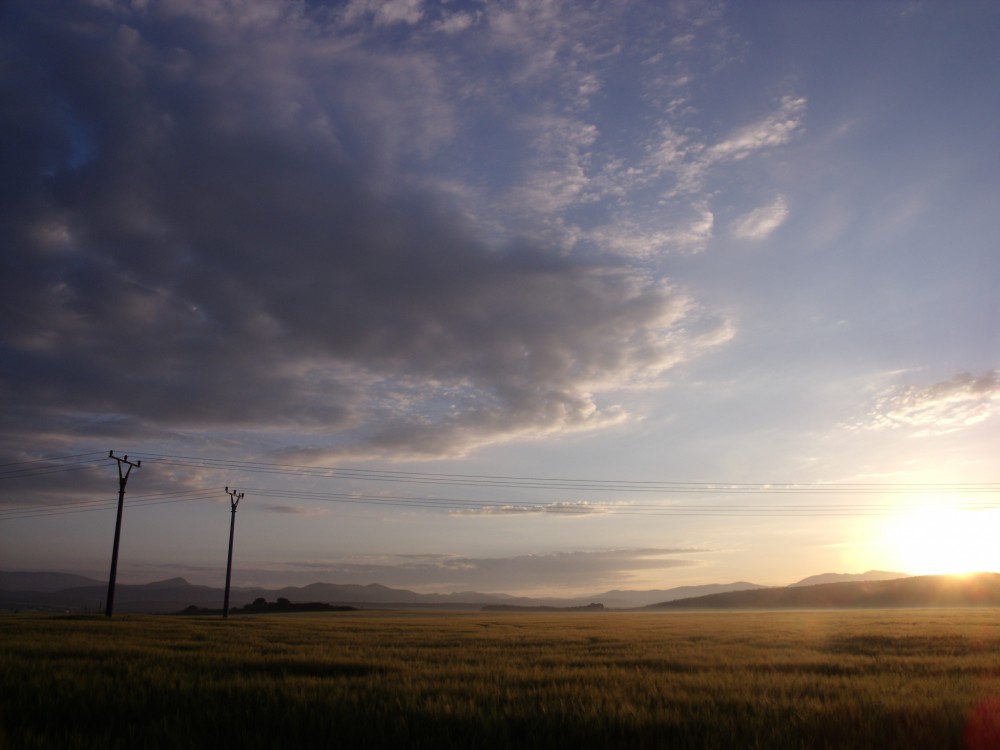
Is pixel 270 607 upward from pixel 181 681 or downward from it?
downward

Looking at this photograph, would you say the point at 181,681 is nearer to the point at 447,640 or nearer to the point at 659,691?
the point at 659,691

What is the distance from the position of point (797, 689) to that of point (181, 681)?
34.8 ft

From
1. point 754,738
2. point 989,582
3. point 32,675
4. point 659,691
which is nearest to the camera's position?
point 754,738

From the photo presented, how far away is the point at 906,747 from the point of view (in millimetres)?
7059

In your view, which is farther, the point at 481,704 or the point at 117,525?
the point at 117,525

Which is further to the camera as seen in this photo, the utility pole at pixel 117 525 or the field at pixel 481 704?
the utility pole at pixel 117 525

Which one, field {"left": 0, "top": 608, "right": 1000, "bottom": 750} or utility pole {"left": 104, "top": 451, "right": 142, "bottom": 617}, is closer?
field {"left": 0, "top": 608, "right": 1000, "bottom": 750}

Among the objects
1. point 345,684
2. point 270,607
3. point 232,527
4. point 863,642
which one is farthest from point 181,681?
point 270,607

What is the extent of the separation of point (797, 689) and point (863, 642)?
18092mm

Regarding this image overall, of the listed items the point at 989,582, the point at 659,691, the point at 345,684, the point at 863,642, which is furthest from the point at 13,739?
the point at 989,582

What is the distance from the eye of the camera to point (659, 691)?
36.3 feet

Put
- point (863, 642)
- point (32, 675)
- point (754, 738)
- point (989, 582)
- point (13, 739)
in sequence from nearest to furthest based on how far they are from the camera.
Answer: point (13, 739)
point (754, 738)
point (32, 675)
point (863, 642)
point (989, 582)

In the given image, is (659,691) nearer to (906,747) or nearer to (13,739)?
(906,747)

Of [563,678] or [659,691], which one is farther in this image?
[563,678]
